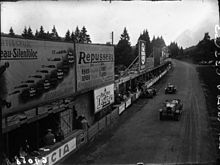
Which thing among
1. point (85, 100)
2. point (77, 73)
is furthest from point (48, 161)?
point (85, 100)

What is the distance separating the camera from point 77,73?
18562 millimetres

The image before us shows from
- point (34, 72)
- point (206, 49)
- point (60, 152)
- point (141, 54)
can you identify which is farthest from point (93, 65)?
point (206, 49)

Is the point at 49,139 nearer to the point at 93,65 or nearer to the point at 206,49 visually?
the point at 93,65

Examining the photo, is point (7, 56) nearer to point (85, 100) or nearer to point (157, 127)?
point (85, 100)

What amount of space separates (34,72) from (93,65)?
23.2 ft

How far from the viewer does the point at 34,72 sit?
14164 mm

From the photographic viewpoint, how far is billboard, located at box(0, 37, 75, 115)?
12500 mm

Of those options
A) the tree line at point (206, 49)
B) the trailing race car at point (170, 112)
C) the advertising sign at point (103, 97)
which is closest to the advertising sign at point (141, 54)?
the tree line at point (206, 49)

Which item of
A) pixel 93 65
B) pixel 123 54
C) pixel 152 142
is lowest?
pixel 152 142

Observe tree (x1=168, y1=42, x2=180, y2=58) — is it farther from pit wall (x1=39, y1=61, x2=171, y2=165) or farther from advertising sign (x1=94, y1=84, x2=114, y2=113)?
advertising sign (x1=94, y1=84, x2=114, y2=113)

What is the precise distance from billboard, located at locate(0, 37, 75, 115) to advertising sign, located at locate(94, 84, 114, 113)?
391 cm

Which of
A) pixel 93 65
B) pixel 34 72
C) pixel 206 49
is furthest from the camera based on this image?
pixel 206 49

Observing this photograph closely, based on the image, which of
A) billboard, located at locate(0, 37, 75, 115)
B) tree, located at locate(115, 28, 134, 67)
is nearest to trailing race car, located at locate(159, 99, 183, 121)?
billboard, located at locate(0, 37, 75, 115)

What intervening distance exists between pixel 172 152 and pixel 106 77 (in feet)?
28.2
